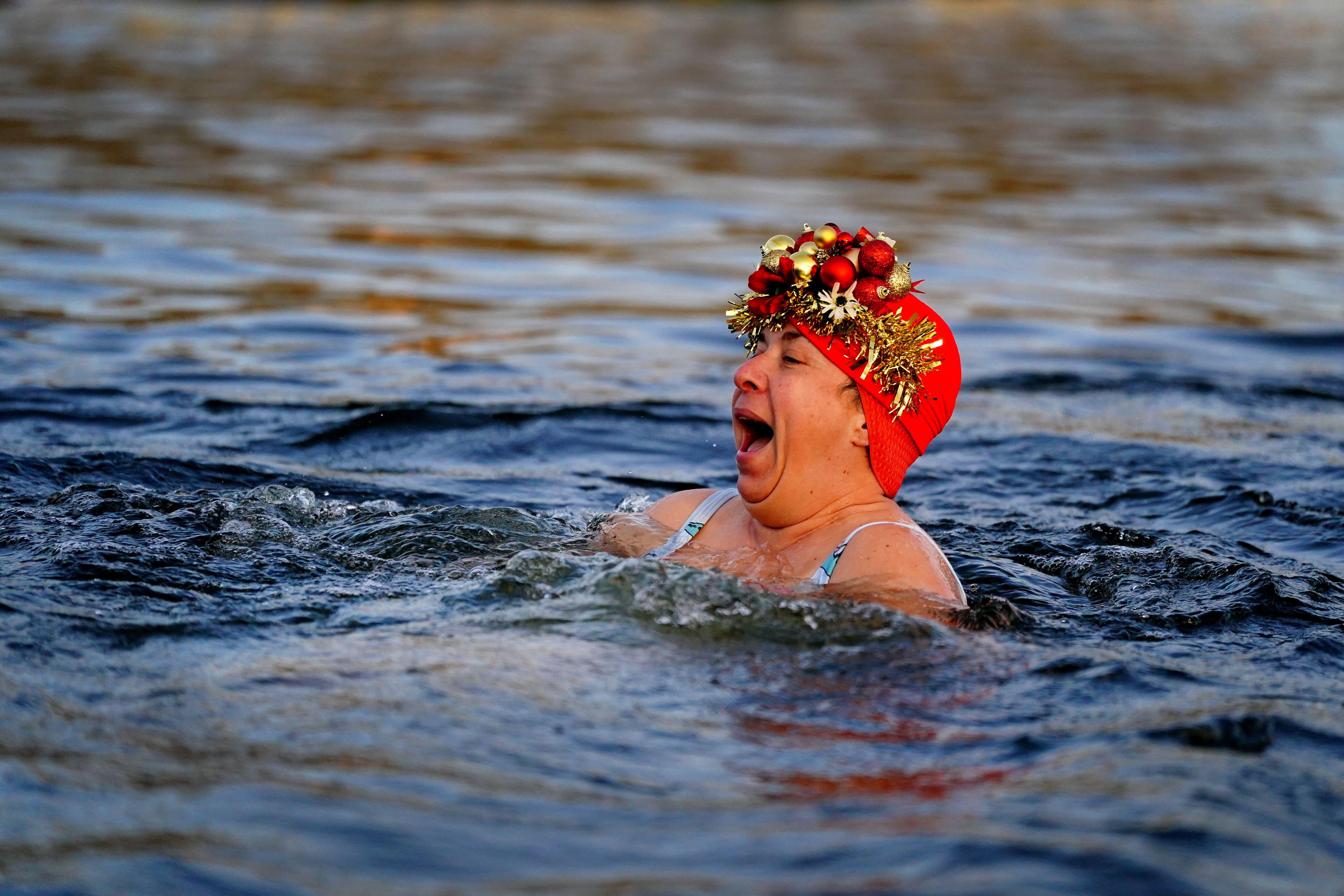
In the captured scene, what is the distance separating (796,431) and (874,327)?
44 cm

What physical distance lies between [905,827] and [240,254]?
11106 millimetres

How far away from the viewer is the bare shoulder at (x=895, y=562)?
508cm

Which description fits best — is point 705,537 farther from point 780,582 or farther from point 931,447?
point 931,447

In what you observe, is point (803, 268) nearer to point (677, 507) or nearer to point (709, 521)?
point (709, 521)

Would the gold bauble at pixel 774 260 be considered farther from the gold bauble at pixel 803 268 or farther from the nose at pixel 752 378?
the nose at pixel 752 378

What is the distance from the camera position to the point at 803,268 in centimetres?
539

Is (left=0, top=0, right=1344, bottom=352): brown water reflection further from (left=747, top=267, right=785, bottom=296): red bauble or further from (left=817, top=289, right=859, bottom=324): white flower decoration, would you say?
(left=817, top=289, right=859, bottom=324): white flower decoration

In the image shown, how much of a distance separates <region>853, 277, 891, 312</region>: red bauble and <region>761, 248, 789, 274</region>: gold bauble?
0.29 metres

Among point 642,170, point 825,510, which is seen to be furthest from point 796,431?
point 642,170

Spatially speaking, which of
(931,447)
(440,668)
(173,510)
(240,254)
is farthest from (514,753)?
(240,254)

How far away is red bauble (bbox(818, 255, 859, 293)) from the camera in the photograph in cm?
534

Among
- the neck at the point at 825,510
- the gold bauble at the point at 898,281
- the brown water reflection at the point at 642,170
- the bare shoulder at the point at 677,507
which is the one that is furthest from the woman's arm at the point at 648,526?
the brown water reflection at the point at 642,170

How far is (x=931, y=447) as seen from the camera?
8.96 meters

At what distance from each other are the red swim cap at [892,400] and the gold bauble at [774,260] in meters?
0.19
